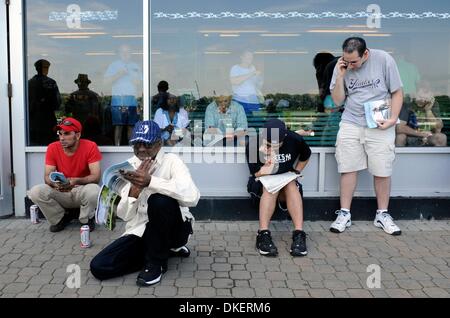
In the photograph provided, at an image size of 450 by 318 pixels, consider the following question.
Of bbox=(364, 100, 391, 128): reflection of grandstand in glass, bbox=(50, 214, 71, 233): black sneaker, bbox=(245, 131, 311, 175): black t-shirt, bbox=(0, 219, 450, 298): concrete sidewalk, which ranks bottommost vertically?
bbox=(0, 219, 450, 298): concrete sidewalk

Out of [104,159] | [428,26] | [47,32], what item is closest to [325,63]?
[428,26]

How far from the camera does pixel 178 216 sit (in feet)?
12.0

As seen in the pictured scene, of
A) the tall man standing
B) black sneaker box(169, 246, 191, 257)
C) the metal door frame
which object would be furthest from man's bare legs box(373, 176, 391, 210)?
the metal door frame

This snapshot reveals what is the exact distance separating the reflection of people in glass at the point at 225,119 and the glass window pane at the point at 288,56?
0.01 meters

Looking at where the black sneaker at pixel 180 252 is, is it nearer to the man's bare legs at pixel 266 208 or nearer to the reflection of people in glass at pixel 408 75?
the man's bare legs at pixel 266 208

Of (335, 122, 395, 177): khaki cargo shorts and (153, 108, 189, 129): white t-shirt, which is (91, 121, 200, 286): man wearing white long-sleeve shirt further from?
(335, 122, 395, 177): khaki cargo shorts

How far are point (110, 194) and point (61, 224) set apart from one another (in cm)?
144

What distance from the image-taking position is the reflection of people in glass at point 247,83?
5832mm

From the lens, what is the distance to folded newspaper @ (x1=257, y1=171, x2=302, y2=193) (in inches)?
171

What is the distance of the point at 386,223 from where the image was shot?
4.84 m

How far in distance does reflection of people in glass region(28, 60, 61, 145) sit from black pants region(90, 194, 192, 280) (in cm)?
210

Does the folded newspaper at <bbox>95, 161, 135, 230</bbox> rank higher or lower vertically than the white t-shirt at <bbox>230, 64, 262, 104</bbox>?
lower
